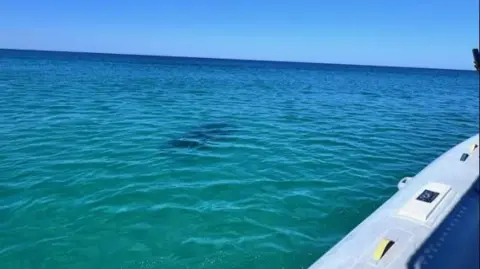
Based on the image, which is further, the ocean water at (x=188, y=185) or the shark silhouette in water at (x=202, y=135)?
the shark silhouette in water at (x=202, y=135)

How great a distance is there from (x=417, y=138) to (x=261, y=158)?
18.9ft

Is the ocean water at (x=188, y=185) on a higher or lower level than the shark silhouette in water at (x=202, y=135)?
lower

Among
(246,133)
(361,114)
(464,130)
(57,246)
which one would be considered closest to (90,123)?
(246,133)

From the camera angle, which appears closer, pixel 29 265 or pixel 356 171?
pixel 29 265

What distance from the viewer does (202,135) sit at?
9.56m

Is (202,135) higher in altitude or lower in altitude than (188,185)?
higher

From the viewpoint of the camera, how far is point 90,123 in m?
10.5

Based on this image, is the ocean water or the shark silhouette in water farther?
the shark silhouette in water

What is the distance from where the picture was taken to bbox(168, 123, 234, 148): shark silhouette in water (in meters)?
8.59

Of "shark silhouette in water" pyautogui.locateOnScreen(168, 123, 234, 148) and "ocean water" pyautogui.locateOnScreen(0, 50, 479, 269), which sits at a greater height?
"shark silhouette in water" pyautogui.locateOnScreen(168, 123, 234, 148)

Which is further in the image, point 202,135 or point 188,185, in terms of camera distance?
point 202,135

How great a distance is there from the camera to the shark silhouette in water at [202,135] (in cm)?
859

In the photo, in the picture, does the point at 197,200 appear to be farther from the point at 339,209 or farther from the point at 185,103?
the point at 185,103

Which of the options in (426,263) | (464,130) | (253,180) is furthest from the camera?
(464,130)
